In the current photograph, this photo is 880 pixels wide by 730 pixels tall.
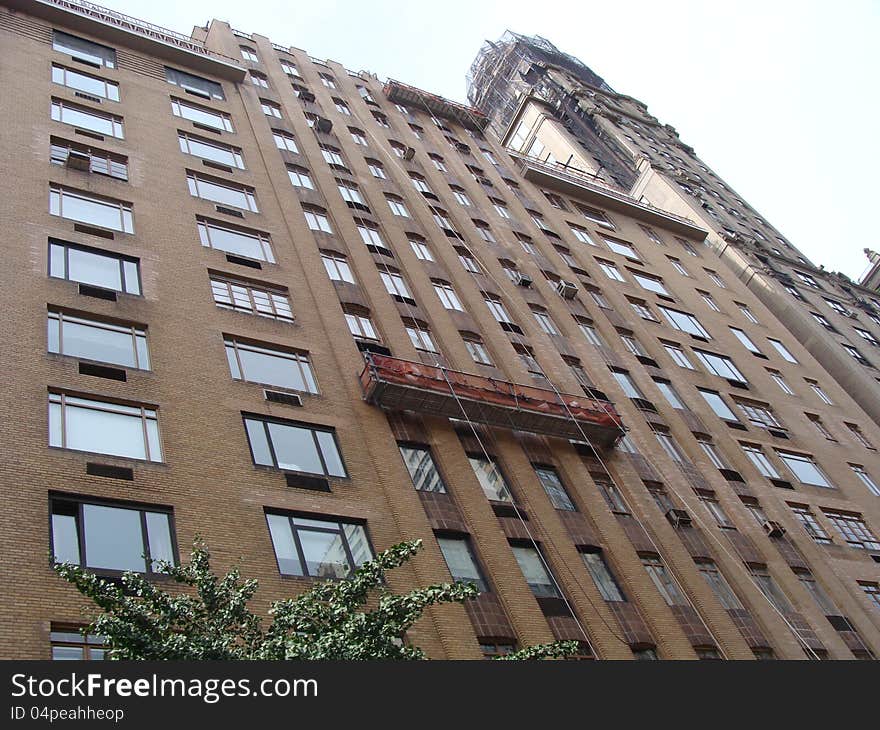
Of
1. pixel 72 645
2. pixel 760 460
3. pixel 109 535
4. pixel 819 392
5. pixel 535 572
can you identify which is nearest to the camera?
pixel 72 645

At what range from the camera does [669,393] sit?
39.5 meters

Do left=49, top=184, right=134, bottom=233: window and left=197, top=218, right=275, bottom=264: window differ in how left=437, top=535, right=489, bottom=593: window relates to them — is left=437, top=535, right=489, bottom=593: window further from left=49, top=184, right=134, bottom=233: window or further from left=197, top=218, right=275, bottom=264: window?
left=49, top=184, right=134, bottom=233: window

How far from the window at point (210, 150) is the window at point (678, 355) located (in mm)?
21634

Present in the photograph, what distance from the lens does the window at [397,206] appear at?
4147 cm

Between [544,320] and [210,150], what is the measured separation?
1606 cm

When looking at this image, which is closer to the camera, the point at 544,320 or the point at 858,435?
the point at 544,320

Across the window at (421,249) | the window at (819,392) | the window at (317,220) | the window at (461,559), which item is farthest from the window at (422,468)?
the window at (819,392)

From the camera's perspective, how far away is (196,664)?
39.8 feet

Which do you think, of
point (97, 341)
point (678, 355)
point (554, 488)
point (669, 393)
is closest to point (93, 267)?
point (97, 341)

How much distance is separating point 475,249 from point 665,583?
759 inches

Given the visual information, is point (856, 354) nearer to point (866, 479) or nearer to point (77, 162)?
point (866, 479)

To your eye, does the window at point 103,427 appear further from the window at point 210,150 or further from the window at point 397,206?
the window at point 397,206

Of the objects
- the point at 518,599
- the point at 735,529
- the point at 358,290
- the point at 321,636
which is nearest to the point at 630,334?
the point at 735,529

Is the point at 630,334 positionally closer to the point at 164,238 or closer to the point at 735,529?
the point at 735,529
